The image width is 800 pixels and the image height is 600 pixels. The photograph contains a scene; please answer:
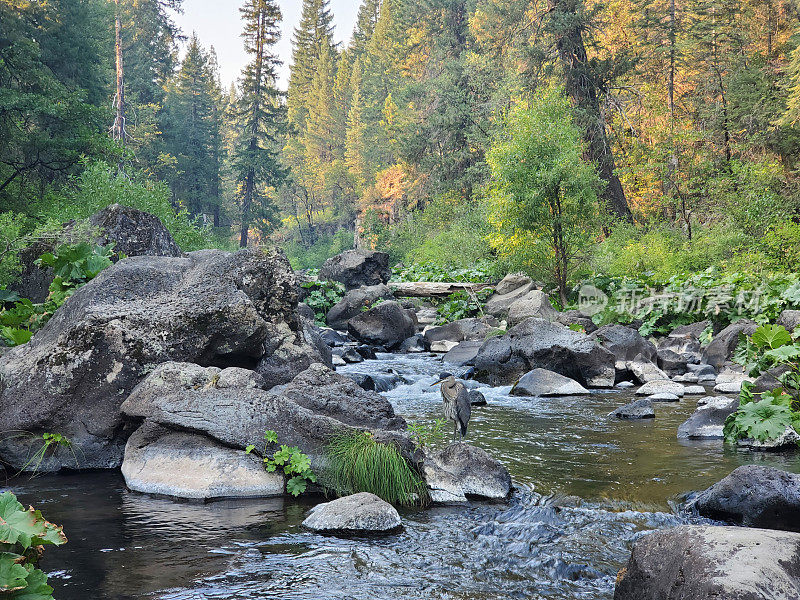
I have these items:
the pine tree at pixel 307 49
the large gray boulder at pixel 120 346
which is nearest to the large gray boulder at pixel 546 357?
the large gray boulder at pixel 120 346

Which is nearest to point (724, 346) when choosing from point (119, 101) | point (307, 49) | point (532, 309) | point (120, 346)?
point (532, 309)

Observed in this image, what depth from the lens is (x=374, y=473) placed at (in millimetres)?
5652

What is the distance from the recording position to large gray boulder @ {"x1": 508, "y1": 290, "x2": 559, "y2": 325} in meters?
15.1

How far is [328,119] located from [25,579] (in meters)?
71.6

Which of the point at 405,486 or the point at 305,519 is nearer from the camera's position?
the point at 305,519

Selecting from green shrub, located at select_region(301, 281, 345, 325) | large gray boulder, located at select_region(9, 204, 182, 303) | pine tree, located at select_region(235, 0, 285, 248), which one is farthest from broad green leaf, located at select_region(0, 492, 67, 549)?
pine tree, located at select_region(235, 0, 285, 248)

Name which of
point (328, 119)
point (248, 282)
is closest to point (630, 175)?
point (248, 282)

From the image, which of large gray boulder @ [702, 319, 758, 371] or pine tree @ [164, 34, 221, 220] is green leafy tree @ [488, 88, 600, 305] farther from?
pine tree @ [164, 34, 221, 220]

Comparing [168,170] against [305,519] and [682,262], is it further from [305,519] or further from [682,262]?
[305,519]

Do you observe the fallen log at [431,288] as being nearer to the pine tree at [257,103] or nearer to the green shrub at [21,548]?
the green shrub at [21,548]

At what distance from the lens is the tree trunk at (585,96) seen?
2425cm

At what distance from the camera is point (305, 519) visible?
506cm

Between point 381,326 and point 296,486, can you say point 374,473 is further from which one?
point 381,326

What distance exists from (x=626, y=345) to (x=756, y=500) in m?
7.77
